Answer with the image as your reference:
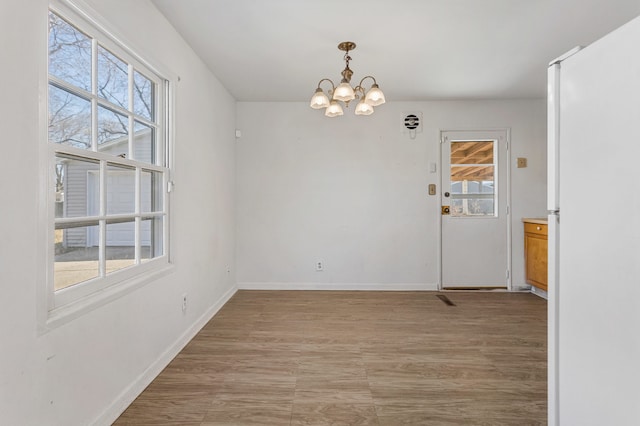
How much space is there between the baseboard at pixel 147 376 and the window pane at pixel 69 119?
133 centimetres

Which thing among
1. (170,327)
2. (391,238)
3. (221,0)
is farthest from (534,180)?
(170,327)

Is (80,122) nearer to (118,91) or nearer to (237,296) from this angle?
(118,91)

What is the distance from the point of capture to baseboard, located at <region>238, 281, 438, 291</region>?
4.63 meters

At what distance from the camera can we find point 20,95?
1.30 m

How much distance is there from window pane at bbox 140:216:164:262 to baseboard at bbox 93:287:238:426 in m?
0.69

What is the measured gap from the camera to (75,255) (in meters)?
1.69

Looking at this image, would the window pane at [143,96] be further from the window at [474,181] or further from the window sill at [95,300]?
the window at [474,181]

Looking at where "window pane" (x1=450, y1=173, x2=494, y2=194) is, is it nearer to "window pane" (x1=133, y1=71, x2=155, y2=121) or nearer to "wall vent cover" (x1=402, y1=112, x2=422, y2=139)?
"wall vent cover" (x1=402, y1=112, x2=422, y2=139)

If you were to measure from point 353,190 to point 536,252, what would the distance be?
2.30 metres

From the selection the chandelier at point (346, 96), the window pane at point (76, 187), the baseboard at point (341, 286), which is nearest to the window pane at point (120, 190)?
the window pane at point (76, 187)

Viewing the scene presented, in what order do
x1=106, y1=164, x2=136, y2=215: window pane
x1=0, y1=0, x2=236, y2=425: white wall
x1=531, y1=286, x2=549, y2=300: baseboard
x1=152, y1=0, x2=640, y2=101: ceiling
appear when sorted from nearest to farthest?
1. x1=0, y1=0, x2=236, y2=425: white wall
2. x1=106, y1=164, x2=136, y2=215: window pane
3. x1=152, y1=0, x2=640, y2=101: ceiling
4. x1=531, y1=286, x2=549, y2=300: baseboard

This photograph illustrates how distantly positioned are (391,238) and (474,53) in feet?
7.62

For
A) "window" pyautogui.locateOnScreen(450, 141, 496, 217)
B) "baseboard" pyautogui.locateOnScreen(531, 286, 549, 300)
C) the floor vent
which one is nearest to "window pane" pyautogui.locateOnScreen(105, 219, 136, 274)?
the floor vent

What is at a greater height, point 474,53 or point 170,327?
point 474,53
